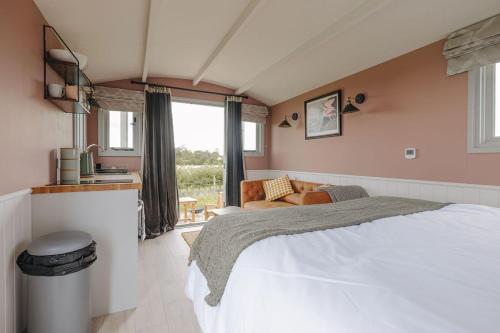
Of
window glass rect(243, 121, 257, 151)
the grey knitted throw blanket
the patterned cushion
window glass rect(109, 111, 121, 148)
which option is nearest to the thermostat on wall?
the grey knitted throw blanket

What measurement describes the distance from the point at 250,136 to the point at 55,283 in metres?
4.03

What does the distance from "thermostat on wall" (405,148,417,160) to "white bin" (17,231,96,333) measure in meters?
3.06

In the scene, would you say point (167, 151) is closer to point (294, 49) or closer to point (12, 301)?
point (294, 49)

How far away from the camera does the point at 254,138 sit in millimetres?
5051

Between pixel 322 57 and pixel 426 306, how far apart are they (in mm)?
3032

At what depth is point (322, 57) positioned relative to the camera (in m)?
3.04

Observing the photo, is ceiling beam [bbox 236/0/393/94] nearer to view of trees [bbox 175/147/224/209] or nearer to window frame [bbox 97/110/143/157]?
view of trees [bbox 175/147/224/209]

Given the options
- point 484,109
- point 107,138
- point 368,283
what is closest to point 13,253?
point 368,283

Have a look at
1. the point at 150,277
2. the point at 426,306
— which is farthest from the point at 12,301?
the point at 426,306

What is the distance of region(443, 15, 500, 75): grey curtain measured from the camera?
1.96 metres

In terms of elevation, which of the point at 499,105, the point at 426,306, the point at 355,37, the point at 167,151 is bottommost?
the point at 426,306

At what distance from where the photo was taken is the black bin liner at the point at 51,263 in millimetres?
1303

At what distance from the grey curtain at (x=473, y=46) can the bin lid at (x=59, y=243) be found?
3.30m

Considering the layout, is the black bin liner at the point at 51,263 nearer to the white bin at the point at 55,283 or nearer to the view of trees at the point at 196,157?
the white bin at the point at 55,283
